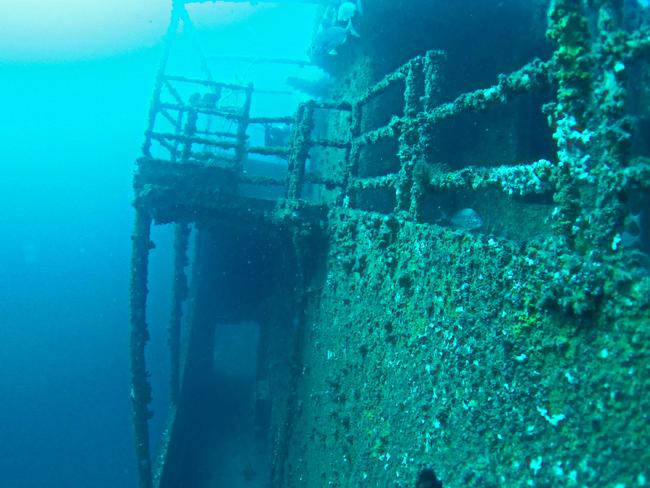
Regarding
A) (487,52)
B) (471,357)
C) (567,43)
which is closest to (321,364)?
(471,357)

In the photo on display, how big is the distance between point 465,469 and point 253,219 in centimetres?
365

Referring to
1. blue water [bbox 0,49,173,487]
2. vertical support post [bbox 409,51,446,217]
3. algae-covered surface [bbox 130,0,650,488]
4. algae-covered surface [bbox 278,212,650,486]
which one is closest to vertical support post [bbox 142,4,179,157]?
algae-covered surface [bbox 130,0,650,488]

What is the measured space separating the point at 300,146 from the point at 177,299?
483 cm

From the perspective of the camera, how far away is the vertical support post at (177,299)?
7930 mm

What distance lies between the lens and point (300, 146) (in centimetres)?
430

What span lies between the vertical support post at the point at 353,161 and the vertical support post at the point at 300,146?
0.50 meters

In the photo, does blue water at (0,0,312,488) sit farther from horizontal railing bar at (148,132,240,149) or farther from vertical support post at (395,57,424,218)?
vertical support post at (395,57,424,218)

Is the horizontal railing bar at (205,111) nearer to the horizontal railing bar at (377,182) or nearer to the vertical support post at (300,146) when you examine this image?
the vertical support post at (300,146)

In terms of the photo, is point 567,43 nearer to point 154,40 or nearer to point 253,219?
point 253,219

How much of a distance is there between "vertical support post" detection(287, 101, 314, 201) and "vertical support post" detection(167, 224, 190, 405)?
14.1ft

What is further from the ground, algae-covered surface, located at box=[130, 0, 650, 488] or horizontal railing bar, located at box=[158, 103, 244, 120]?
horizontal railing bar, located at box=[158, 103, 244, 120]

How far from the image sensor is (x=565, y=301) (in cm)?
125

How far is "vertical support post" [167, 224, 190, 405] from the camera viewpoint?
793 centimetres

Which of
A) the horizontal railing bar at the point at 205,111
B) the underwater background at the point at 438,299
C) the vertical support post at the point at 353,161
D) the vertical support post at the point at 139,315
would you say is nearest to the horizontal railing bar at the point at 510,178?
the underwater background at the point at 438,299
